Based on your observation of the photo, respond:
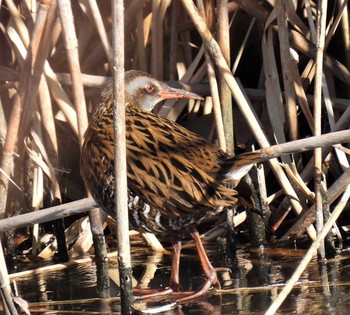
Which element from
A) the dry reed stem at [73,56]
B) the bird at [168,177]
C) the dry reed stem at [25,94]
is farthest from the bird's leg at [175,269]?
the dry reed stem at [25,94]

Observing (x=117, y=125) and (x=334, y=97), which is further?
(x=334, y=97)

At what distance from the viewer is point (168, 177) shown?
4.94 metres

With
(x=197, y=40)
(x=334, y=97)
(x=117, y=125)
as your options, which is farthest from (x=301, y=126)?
(x=117, y=125)

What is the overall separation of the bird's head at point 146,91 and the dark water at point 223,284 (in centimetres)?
104

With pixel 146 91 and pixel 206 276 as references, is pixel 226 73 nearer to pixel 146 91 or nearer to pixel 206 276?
pixel 146 91

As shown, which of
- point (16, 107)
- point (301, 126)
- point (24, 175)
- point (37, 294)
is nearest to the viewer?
point (37, 294)

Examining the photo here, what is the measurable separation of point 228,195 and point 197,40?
2.41 meters

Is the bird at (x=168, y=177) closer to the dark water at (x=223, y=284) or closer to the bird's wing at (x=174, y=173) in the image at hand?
the bird's wing at (x=174, y=173)

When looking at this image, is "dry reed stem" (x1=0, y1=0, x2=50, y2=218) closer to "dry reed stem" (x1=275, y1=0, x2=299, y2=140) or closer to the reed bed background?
the reed bed background

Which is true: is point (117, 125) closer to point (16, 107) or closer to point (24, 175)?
point (16, 107)

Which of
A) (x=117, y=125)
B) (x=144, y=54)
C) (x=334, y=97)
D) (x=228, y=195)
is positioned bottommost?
(x=228, y=195)

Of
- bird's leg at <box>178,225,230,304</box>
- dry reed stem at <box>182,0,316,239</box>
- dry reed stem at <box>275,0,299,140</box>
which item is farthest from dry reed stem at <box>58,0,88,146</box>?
dry reed stem at <box>275,0,299,140</box>

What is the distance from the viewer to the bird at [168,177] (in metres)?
4.90

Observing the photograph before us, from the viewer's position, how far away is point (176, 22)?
6664mm
